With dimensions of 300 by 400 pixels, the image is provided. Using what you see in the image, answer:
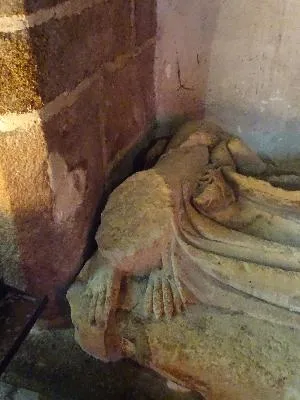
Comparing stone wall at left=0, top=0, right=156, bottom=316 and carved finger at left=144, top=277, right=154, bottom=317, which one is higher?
stone wall at left=0, top=0, right=156, bottom=316

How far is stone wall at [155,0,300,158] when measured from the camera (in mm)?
1452

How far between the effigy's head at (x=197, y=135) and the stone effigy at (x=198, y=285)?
6.4 inches

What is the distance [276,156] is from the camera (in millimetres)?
1592

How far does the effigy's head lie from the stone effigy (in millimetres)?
162

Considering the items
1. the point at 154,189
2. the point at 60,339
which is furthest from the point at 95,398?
the point at 154,189

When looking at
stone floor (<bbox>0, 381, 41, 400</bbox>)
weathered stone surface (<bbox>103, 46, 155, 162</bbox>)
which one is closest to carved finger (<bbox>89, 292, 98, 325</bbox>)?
stone floor (<bbox>0, 381, 41, 400</bbox>)

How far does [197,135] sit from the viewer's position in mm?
1469

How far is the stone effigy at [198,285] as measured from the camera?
3.67 feet

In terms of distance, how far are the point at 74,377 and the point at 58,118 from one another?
0.56 m

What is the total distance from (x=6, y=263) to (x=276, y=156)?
0.80 metres

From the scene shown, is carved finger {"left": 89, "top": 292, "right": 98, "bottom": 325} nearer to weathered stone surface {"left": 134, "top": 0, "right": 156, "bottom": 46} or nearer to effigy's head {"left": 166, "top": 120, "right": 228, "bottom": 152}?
effigy's head {"left": 166, "top": 120, "right": 228, "bottom": 152}

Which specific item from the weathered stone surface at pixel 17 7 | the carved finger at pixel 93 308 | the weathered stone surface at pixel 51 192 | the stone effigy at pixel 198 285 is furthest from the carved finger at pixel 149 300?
the weathered stone surface at pixel 17 7

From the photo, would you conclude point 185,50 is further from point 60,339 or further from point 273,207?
point 60,339

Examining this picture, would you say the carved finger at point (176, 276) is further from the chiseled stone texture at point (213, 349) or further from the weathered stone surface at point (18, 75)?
the weathered stone surface at point (18, 75)
